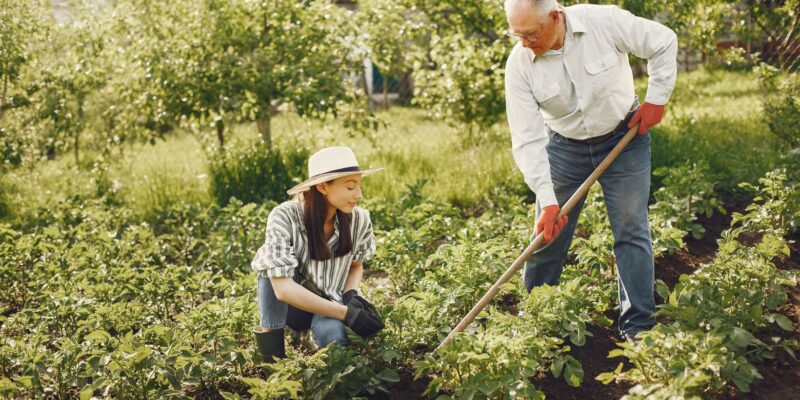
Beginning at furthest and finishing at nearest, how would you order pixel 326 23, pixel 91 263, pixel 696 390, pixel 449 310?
1. pixel 326 23
2. pixel 91 263
3. pixel 449 310
4. pixel 696 390

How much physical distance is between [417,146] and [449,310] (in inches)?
173

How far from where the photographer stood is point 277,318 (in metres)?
3.79

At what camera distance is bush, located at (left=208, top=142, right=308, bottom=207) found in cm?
714

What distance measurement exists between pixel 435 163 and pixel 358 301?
4.03 meters

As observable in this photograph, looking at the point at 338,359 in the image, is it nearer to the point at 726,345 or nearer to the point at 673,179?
the point at 726,345

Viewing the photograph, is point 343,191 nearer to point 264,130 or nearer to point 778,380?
point 778,380

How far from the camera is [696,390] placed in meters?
3.23

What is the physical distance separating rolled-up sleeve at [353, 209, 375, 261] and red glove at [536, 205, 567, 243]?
836 millimetres

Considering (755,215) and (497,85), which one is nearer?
(755,215)

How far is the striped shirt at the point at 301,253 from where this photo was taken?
3.67m

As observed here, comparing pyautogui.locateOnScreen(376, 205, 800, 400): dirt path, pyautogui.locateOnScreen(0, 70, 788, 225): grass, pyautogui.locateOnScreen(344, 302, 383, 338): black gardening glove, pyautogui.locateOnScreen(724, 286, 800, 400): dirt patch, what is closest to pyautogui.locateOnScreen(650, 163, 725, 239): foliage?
pyautogui.locateOnScreen(0, 70, 788, 225): grass

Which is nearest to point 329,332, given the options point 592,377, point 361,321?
point 361,321

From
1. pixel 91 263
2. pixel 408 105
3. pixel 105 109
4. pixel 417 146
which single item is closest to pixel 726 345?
pixel 91 263

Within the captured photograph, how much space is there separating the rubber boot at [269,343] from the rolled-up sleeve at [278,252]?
0.27 m
